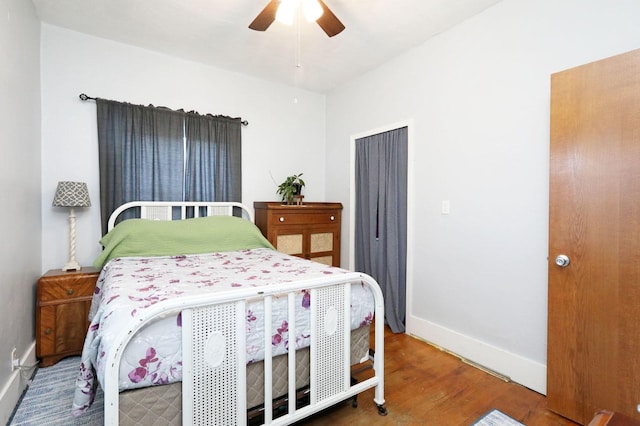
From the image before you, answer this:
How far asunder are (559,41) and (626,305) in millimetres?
1553

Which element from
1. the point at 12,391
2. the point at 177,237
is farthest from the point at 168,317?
the point at 177,237

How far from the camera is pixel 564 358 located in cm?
169

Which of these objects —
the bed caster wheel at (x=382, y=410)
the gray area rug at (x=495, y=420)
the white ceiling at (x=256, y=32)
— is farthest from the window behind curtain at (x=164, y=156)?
the gray area rug at (x=495, y=420)

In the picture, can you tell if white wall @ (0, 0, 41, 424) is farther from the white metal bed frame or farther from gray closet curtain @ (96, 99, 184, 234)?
the white metal bed frame

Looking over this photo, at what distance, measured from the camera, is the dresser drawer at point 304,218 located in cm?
316

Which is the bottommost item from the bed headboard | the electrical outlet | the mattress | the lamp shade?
the electrical outlet

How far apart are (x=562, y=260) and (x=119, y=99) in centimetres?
360

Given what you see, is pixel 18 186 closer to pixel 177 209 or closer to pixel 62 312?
pixel 62 312

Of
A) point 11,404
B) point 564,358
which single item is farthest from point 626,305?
point 11,404

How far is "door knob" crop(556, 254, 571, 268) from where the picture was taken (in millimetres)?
1674

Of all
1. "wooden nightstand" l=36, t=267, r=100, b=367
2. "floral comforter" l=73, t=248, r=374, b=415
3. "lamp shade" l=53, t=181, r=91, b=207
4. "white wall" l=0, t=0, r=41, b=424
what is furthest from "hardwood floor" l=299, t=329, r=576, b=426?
"lamp shade" l=53, t=181, r=91, b=207

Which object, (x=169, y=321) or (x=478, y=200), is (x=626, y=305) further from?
(x=169, y=321)

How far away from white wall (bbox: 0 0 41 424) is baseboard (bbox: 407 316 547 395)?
2764 millimetres

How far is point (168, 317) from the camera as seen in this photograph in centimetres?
116
